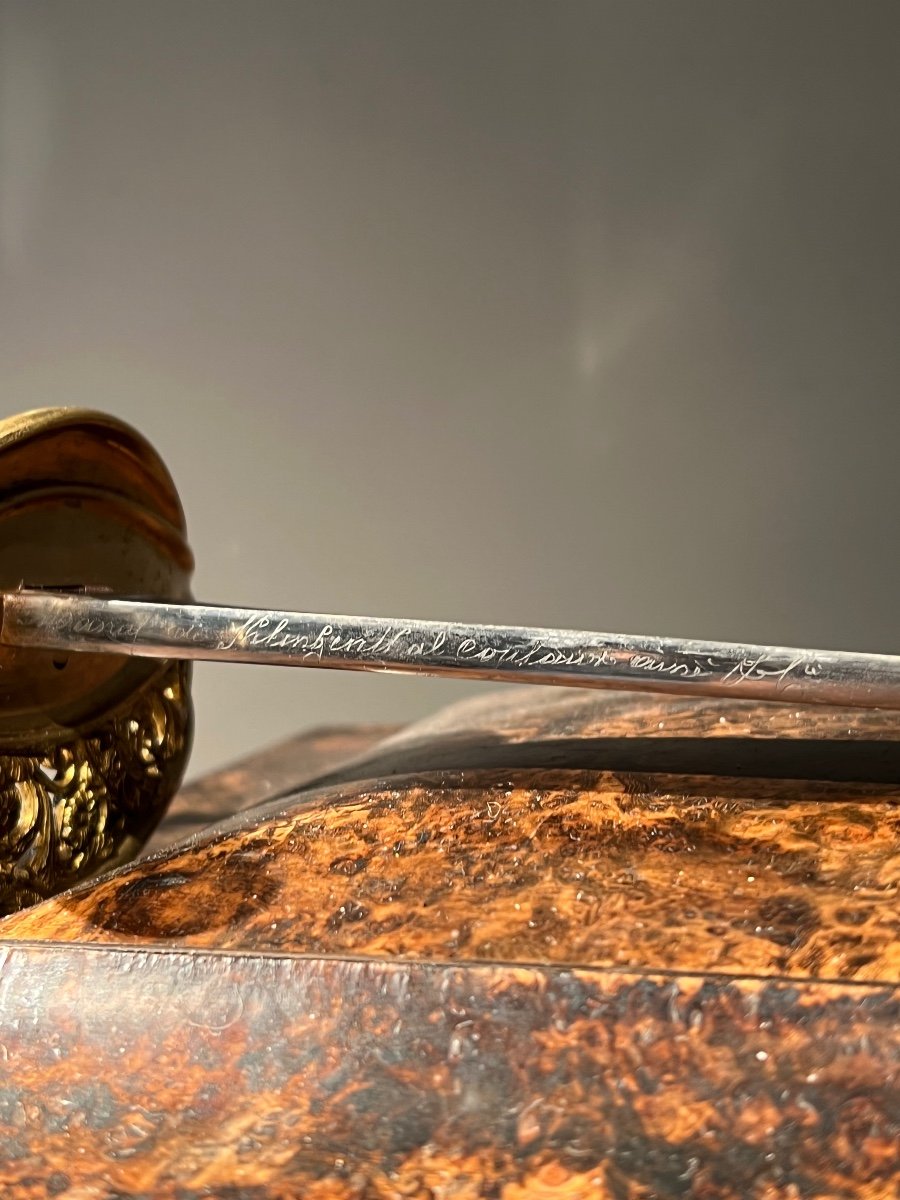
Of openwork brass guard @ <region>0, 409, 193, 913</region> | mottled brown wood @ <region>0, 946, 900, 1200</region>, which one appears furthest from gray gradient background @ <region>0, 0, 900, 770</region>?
mottled brown wood @ <region>0, 946, 900, 1200</region>

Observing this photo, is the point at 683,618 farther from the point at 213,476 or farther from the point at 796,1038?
the point at 796,1038

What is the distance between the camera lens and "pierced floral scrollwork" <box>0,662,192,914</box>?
78 cm

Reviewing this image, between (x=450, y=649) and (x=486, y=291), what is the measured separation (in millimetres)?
1411

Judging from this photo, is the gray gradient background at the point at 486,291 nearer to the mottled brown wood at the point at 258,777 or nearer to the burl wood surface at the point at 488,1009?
the mottled brown wood at the point at 258,777

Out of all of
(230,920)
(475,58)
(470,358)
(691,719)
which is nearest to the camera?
(230,920)

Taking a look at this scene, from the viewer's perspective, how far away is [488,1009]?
0.49 meters

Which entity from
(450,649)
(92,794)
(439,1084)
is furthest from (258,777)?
(439,1084)

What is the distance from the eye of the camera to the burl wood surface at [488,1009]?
18.0 inches

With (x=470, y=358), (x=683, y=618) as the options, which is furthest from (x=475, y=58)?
(x=683, y=618)

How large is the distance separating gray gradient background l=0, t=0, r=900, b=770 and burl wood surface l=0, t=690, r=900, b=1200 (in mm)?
1360

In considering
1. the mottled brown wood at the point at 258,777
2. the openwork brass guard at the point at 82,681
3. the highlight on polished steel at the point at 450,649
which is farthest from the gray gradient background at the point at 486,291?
the highlight on polished steel at the point at 450,649

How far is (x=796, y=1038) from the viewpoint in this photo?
458 mm

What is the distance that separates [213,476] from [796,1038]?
1.80 metres

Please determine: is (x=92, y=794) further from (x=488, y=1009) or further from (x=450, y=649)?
(x=488, y=1009)
